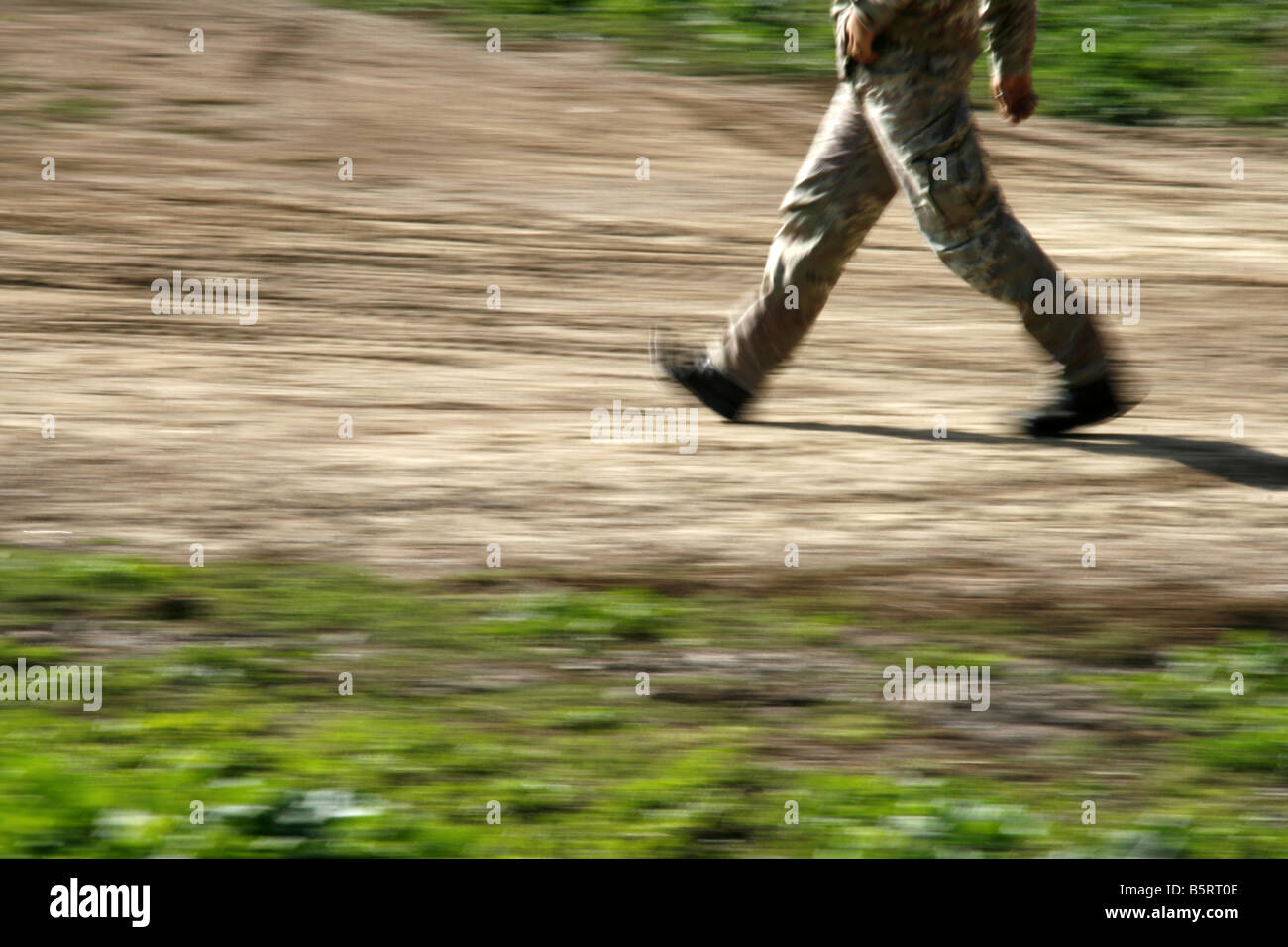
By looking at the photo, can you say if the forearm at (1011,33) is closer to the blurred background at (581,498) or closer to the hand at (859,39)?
the hand at (859,39)

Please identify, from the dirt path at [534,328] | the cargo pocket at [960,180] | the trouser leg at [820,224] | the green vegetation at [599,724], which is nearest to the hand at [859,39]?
the trouser leg at [820,224]

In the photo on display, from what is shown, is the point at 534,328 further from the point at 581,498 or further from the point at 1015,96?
the point at 1015,96

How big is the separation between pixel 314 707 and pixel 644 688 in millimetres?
841

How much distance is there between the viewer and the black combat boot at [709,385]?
609 centimetres

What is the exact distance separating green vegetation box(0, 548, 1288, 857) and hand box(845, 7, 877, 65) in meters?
1.80

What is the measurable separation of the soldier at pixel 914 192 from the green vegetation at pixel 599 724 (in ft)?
4.31

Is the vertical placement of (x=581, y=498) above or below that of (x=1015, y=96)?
below

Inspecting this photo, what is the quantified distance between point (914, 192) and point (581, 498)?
154 cm

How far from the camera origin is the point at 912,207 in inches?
220

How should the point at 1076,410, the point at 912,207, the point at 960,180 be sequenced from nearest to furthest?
the point at 960,180, the point at 912,207, the point at 1076,410

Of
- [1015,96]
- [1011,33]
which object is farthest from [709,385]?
[1011,33]

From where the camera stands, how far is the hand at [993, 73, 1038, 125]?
575 cm

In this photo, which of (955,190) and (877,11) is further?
(955,190)
